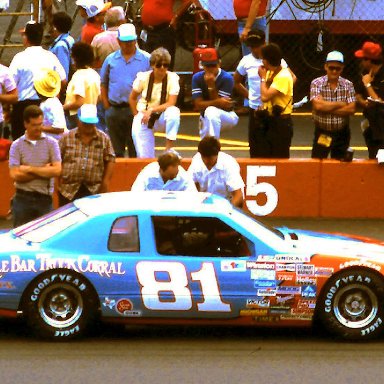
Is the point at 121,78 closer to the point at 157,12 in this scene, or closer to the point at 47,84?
the point at 47,84

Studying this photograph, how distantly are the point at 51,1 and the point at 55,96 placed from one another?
209 inches

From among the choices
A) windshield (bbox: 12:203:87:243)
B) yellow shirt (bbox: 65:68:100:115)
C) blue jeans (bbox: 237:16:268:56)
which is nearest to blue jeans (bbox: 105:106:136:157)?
yellow shirt (bbox: 65:68:100:115)

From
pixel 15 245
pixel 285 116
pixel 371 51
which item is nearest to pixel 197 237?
pixel 15 245

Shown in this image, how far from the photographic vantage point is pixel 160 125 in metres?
15.2

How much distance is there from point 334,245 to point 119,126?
18.6 ft

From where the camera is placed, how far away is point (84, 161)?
1261 centimetres

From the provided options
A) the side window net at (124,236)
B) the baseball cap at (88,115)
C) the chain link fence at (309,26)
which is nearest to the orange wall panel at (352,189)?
the baseball cap at (88,115)

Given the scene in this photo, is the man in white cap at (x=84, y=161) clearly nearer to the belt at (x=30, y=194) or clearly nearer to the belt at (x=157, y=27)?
the belt at (x=30, y=194)

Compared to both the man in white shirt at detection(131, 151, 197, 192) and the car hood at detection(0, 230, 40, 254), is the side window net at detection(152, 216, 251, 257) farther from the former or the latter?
the man in white shirt at detection(131, 151, 197, 192)

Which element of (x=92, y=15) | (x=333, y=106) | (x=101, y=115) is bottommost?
(x=101, y=115)

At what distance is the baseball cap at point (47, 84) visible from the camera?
47.6ft

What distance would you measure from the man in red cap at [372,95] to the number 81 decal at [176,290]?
5.72 metres

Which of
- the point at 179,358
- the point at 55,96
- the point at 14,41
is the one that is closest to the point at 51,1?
the point at 14,41

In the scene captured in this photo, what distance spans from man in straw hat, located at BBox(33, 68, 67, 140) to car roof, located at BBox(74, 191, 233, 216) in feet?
9.97
